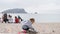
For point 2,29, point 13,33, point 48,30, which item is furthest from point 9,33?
point 48,30

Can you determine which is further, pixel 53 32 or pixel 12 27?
pixel 12 27

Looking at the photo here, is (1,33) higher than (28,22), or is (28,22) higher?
(28,22)

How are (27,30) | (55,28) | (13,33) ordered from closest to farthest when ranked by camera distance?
(27,30), (13,33), (55,28)

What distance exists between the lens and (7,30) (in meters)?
11.5

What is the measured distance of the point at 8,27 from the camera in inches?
474

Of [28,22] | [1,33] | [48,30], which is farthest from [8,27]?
[28,22]

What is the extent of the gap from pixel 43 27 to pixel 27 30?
345 centimetres

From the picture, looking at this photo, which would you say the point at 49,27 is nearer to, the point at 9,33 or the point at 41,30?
the point at 41,30

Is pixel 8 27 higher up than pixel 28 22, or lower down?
lower down

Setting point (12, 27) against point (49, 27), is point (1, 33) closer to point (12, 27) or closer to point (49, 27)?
point (12, 27)

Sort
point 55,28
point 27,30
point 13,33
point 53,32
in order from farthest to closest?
1. point 55,28
2. point 53,32
3. point 13,33
4. point 27,30

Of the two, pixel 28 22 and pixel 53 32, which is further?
pixel 53 32

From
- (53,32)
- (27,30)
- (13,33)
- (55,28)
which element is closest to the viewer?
(27,30)

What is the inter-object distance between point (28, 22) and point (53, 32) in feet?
8.07
